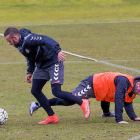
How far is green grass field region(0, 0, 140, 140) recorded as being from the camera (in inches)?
234

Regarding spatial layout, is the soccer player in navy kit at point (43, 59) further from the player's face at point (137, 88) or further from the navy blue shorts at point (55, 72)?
the player's face at point (137, 88)

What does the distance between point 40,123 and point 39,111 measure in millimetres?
1214

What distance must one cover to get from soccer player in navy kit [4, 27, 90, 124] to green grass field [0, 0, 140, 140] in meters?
0.41

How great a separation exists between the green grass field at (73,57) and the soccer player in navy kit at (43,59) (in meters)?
0.41

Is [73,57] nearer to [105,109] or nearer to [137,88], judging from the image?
[105,109]

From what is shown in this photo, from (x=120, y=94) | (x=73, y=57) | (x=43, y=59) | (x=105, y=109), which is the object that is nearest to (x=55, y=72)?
(x=43, y=59)

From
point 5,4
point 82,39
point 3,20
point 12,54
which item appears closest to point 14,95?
point 12,54

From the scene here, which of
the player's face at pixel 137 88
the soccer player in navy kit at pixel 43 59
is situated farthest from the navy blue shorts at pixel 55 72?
the player's face at pixel 137 88

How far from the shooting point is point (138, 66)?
41.2 ft

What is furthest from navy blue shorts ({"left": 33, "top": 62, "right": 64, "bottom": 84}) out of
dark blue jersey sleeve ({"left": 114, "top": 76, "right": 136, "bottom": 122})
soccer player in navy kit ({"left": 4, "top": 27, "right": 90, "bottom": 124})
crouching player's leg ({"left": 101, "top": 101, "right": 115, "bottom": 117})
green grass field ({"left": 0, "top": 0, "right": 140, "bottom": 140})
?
crouching player's leg ({"left": 101, "top": 101, "right": 115, "bottom": 117})

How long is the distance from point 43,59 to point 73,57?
8.11 m

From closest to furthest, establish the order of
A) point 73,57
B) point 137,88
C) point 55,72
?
point 137,88, point 55,72, point 73,57

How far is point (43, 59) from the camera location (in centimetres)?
636

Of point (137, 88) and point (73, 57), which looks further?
point (73, 57)
